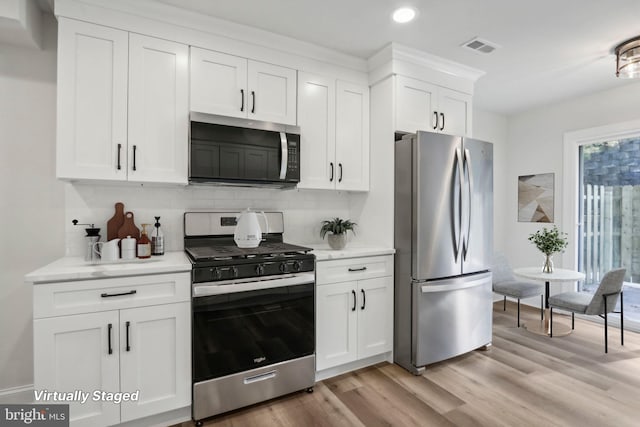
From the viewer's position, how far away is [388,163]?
2.89 meters

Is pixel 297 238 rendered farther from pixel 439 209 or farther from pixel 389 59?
pixel 389 59

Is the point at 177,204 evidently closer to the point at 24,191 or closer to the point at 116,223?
the point at 116,223

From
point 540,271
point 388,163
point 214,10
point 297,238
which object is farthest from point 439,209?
point 214,10

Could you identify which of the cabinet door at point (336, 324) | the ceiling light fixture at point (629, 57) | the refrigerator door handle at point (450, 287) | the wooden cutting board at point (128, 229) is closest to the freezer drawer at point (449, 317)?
the refrigerator door handle at point (450, 287)

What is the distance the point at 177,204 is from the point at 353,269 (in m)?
1.49

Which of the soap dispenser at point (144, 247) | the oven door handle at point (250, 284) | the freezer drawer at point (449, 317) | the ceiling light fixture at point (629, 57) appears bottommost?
the freezer drawer at point (449, 317)

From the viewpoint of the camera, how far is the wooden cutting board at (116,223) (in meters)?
2.32

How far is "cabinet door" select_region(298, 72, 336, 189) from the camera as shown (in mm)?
2754

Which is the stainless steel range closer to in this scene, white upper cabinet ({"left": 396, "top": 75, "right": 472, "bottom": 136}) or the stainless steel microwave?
the stainless steel microwave

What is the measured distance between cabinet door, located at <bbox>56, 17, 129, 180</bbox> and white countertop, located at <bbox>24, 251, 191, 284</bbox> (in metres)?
0.55

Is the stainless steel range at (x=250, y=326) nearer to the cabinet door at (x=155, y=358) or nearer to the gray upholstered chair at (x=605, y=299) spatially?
the cabinet door at (x=155, y=358)

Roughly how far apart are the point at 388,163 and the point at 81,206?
2.39 meters

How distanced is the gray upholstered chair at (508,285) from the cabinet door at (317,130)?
230 cm

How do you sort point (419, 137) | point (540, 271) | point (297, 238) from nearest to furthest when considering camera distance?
point (419, 137) → point (297, 238) → point (540, 271)
